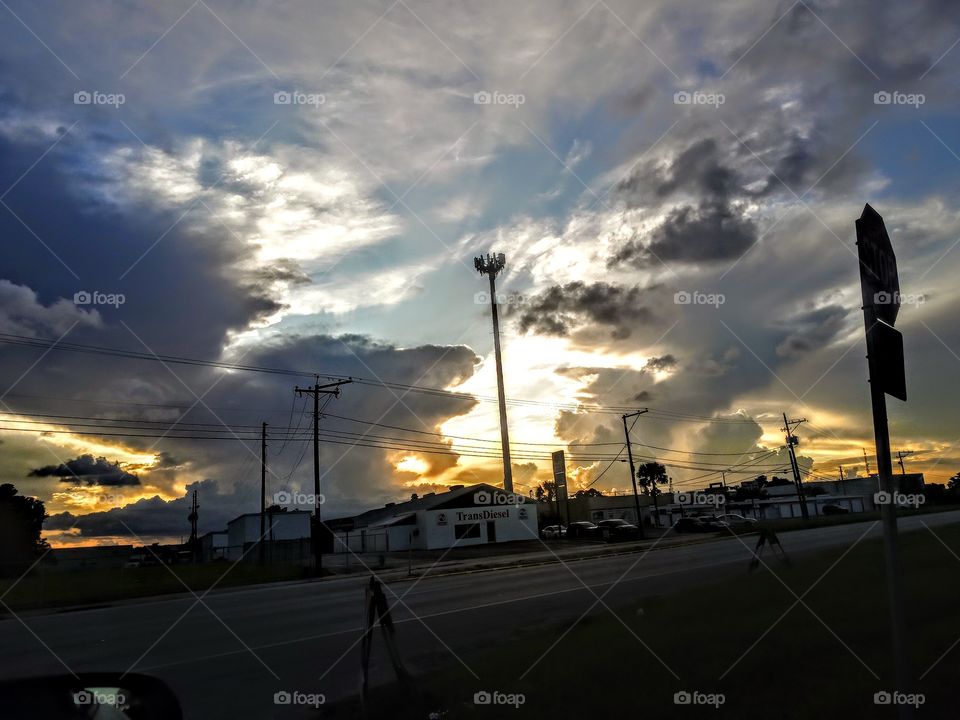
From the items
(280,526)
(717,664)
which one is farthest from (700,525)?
(717,664)

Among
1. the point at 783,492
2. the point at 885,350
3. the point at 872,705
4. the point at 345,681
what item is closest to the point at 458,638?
the point at 345,681

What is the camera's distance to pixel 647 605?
36.9ft

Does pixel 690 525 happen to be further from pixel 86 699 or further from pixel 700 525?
pixel 86 699

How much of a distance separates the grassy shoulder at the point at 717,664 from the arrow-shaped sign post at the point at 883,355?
8.03 ft

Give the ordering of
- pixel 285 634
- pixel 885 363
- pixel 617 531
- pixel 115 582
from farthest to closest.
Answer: pixel 617 531 → pixel 115 582 → pixel 285 634 → pixel 885 363

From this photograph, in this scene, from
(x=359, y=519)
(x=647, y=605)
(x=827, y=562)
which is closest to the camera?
(x=647, y=605)

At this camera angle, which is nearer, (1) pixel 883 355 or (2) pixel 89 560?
(1) pixel 883 355

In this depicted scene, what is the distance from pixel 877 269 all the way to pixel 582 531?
62.8m

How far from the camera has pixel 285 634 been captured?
12.0 meters

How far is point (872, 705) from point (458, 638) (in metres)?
6.43

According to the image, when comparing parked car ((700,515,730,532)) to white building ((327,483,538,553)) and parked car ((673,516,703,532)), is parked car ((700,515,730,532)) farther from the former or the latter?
white building ((327,483,538,553))

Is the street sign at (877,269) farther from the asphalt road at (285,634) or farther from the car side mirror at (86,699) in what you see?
the asphalt road at (285,634)

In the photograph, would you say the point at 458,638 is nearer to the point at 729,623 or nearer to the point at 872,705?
the point at 729,623

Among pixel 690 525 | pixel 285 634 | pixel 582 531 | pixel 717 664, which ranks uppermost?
pixel 717 664
